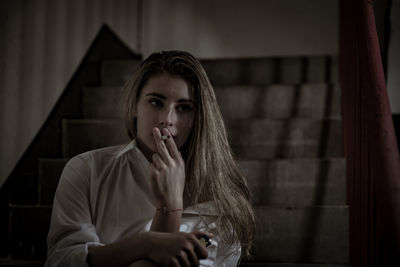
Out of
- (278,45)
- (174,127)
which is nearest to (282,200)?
(174,127)

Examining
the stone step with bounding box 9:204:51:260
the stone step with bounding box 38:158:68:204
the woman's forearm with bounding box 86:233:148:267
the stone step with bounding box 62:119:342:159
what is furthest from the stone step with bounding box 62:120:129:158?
the woman's forearm with bounding box 86:233:148:267

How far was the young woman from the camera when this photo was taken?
103cm

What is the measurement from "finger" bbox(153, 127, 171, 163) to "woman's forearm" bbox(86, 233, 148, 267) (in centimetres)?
23

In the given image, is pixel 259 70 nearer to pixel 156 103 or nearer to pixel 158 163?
pixel 156 103

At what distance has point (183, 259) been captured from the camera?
0.88m

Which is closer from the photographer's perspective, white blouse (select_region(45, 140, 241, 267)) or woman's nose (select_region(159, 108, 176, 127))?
white blouse (select_region(45, 140, 241, 267))

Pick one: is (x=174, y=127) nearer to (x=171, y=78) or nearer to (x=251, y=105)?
(x=171, y=78)

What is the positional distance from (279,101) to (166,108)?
1.12 meters

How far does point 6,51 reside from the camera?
5.25ft

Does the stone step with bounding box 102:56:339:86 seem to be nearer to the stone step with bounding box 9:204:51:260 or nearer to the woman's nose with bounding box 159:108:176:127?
the stone step with bounding box 9:204:51:260

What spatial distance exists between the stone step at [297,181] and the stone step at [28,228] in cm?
90

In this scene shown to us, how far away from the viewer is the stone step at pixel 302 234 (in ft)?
5.01

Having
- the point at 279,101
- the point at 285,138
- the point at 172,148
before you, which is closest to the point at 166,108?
the point at 172,148

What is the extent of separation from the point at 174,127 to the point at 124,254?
0.40 meters
